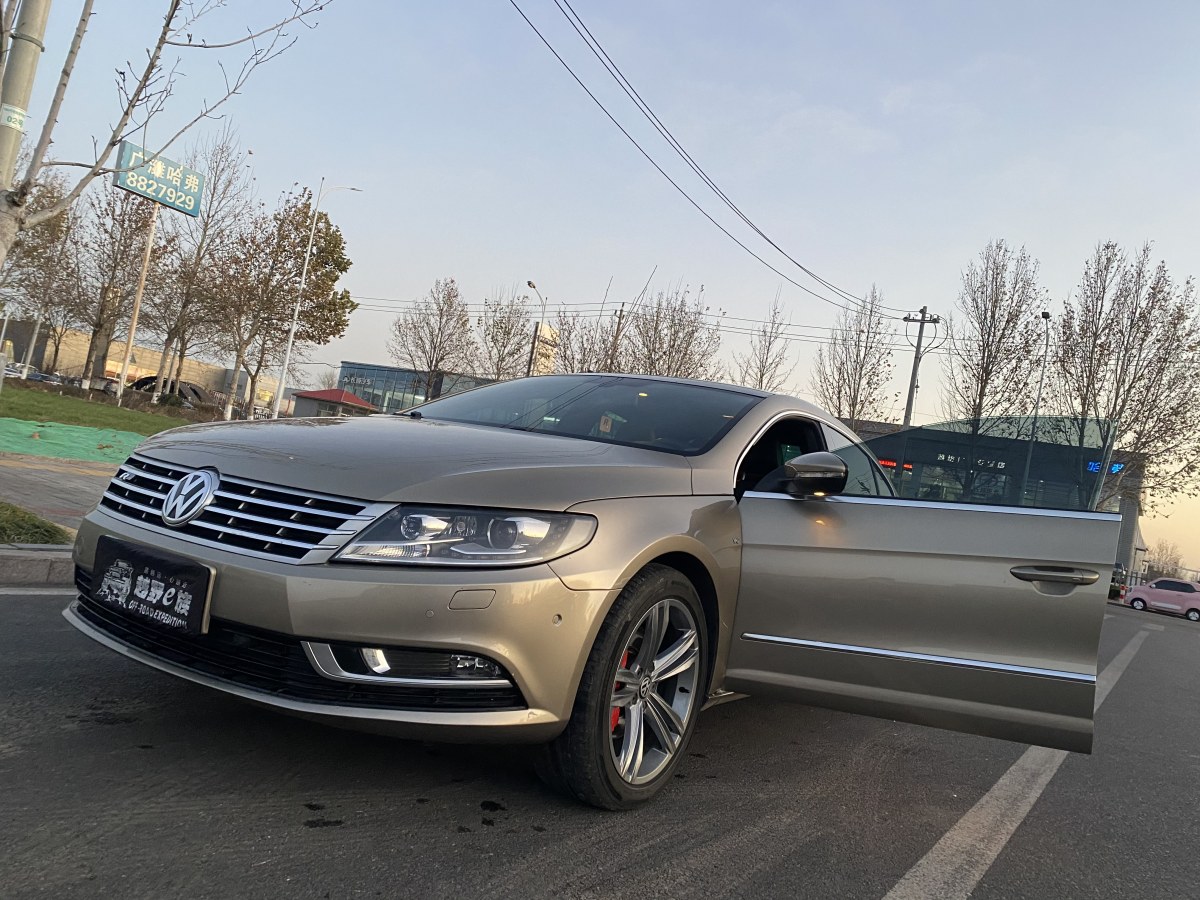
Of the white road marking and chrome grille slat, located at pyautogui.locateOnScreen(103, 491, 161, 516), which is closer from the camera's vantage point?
the white road marking

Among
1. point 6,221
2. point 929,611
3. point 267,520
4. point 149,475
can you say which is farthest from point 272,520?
point 6,221

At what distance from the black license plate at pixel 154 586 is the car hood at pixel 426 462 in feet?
0.98

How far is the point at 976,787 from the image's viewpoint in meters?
3.76

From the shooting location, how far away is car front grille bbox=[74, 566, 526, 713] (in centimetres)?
235

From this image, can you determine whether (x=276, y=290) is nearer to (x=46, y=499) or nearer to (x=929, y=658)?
(x=46, y=499)

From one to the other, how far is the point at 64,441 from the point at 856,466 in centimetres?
1275

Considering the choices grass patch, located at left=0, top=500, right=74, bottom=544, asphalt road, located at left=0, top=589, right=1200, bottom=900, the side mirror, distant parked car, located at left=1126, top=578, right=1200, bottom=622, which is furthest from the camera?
distant parked car, located at left=1126, top=578, right=1200, bottom=622

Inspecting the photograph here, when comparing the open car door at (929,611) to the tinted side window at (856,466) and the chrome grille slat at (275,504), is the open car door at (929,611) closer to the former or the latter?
the tinted side window at (856,466)

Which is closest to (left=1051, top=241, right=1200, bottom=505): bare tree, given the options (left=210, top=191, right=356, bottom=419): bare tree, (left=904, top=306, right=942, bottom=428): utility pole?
(left=904, top=306, right=942, bottom=428): utility pole

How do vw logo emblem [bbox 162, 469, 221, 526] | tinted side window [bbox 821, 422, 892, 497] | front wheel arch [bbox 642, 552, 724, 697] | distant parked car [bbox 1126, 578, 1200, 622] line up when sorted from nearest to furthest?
vw logo emblem [bbox 162, 469, 221, 526] → front wheel arch [bbox 642, 552, 724, 697] → tinted side window [bbox 821, 422, 892, 497] → distant parked car [bbox 1126, 578, 1200, 622]

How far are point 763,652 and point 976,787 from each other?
1385mm

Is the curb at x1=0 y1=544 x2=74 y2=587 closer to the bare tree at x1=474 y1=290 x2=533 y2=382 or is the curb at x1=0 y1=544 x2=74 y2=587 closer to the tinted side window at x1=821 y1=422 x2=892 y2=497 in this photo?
the tinted side window at x1=821 y1=422 x2=892 y2=497

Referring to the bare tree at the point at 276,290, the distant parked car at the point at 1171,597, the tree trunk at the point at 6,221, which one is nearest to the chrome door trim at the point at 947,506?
the tree trunk at the point at 6,221

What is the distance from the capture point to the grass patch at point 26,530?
17.6ft
